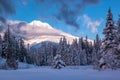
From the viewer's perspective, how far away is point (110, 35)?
4166cm

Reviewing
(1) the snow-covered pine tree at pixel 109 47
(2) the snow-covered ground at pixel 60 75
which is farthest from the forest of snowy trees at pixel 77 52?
(2) the snow-covered ground at pixel 60 75

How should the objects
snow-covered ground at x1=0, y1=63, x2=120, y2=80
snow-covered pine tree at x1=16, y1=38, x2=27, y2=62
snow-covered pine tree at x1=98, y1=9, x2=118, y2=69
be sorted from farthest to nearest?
snow-covered pine tree at x1=16, y1=38, x2=27, y2=62 → snow-covered pine tree at x1=98, y1=9, x2=118, y2=69 → snow-covered ground at x1=0, y1=63, x2=120, y2=80

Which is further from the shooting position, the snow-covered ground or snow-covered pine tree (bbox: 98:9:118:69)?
snow-covered pine tree (bbox: 98:9:118:69)

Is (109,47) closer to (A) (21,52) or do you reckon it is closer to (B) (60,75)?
(B) (60,75)

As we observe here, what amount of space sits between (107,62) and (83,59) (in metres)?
84.5

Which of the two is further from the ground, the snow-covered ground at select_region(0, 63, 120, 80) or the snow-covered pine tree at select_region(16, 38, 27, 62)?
the snow-covered pine tree at select_region(16, 38, 27, 62)

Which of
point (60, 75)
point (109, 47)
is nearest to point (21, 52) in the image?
point (109, 47)

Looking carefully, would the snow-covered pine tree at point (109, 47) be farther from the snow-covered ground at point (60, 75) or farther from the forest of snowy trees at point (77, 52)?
the snow-covered ground at point (60, 75)

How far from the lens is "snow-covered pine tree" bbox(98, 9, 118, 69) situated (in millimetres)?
38844

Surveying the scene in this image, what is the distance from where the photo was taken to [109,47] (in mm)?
40906

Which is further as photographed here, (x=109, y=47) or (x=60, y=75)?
(x=109, y=47)

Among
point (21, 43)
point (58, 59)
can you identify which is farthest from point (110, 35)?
point (21, 43)

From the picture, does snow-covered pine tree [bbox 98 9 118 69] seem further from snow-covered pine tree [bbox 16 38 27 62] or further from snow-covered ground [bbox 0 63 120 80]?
snow-covered pine tree [bbox 16 38 27 62]

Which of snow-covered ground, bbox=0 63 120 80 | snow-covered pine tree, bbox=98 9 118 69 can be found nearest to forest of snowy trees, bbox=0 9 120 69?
snow-covered pine tree, bbox=98 9 118 69
